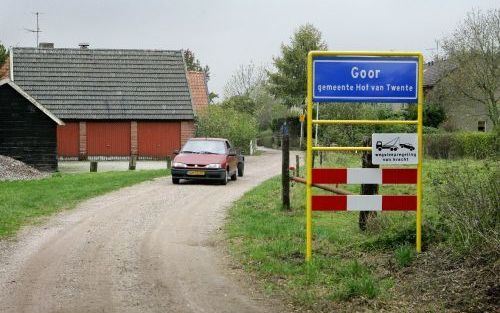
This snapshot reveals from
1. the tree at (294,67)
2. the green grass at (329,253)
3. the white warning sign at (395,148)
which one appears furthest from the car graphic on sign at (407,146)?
the tree at (294,67)

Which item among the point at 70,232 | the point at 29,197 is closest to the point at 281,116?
the point at 29,197

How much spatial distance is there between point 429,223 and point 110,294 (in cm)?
424

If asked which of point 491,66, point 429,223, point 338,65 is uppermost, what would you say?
point 491,66

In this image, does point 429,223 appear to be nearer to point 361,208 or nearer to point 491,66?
point 361,208

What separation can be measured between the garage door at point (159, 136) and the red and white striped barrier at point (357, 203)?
110 feet

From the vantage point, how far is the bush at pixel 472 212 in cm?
669

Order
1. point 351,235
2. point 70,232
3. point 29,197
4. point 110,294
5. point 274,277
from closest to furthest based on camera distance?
point 110,294, point 274,277, point 351,235, point 70,232, point 29,197

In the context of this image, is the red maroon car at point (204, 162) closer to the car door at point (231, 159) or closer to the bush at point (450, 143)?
the car door at point (231, 159)

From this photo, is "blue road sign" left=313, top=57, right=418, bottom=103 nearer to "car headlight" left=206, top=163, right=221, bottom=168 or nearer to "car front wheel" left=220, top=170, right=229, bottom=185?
"car headlight" left=206, top=163, right=221, bottom=168

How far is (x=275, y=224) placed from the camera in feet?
38.1

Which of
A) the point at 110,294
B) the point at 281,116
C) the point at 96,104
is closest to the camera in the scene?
the point at 110,294

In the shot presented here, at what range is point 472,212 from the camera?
7105 millimetres

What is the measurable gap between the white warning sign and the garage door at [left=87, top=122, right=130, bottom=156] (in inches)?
1352

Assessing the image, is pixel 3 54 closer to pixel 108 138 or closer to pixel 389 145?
pixel 108 138
